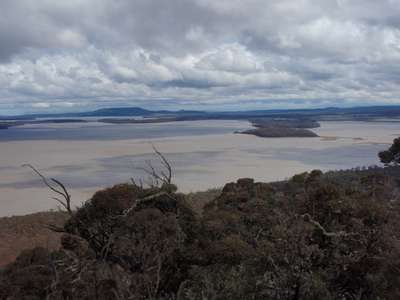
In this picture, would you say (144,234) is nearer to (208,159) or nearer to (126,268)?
(126,268)

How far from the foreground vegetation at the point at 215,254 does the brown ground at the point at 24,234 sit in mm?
6619

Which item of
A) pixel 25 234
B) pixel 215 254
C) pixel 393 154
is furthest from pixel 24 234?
pixel 393 154

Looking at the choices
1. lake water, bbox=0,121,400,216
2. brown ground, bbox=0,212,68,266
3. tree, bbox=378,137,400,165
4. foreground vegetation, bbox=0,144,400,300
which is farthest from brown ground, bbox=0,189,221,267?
tree, bbox=378,137,400,165

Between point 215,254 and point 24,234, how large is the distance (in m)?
12.5

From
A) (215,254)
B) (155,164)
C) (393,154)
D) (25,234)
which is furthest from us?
(155,164)

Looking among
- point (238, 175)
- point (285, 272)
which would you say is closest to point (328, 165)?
point (238, 175)

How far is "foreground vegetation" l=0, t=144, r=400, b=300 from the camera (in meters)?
5.75

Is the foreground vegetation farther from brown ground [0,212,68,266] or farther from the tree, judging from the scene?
the tree

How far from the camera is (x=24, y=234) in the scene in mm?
18406

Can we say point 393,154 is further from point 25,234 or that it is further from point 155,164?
point 155,164

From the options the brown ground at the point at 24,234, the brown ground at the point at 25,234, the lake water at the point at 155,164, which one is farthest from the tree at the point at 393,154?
the brown ground at the point at 24,234

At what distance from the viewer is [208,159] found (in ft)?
151

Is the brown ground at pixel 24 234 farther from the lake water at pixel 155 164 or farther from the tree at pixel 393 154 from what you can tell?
the tree at pixel 393 154

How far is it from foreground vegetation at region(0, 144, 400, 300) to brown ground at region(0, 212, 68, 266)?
662 centimetres
